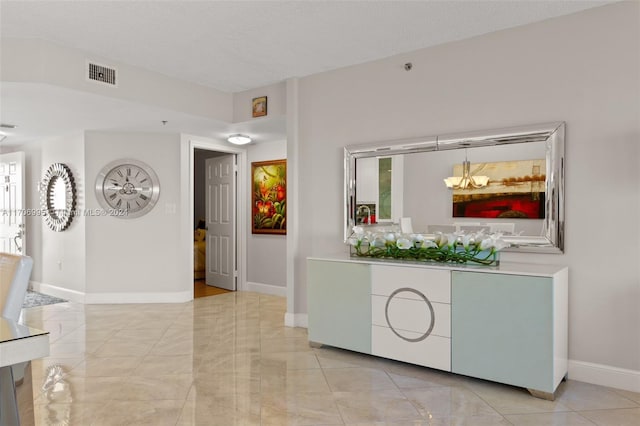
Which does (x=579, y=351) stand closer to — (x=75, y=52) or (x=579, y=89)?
(x=579, y=89)

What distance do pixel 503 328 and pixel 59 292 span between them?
5504mm

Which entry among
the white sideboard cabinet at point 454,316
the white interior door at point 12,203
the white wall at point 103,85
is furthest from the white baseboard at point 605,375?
the white interior door at point 12,203

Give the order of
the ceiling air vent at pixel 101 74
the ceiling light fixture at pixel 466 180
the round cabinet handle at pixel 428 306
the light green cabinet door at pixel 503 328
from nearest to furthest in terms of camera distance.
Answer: the light green cabinet door at pixel 503 328
the round cabinet handle at pixel 428 306
the ceiling light fixture at pixel 466 180
the ceiling air vent at pixel 101 74

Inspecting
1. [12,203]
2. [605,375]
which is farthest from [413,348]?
[12,203]

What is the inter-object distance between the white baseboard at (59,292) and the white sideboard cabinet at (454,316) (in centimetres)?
349

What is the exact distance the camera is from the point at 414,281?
3111 millimetres

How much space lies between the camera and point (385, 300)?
10.6 feet

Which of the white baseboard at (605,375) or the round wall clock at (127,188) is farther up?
the round wall clock at (127,188)

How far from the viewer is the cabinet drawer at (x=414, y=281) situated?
2986 millimetres

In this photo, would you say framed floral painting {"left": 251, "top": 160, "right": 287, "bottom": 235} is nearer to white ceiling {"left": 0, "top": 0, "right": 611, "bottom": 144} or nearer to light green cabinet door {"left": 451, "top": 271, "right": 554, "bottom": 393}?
white ceiling {"left": 0, "top": 0, "right": 611, "bottom": 144}

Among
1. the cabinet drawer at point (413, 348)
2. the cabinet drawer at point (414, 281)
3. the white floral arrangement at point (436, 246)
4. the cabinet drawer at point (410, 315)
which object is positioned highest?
the white floral arrangement at point (436, 246)

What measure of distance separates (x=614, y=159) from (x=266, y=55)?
2726 mm

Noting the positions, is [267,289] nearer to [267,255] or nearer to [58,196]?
[267,255]

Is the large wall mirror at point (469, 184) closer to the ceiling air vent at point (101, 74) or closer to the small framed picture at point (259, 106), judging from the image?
the small framed picture at point (259, 106)
